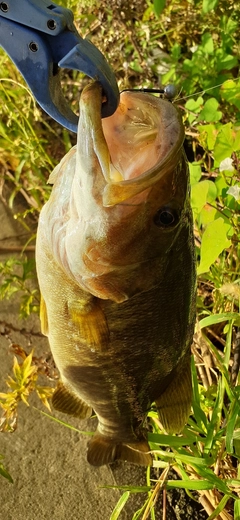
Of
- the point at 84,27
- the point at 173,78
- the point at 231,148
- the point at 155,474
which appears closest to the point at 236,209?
the point at 231,148

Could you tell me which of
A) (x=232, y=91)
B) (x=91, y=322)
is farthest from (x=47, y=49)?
(x=232, y=91)

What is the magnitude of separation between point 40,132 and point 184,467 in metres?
2.04

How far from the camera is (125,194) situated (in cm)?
113

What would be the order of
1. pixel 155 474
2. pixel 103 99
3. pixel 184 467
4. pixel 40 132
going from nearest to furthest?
pixel 103 99 → pixel 184 467 → pixel 155 474 → pixel 40 132

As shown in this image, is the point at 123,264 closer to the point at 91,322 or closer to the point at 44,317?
the point at 91,322

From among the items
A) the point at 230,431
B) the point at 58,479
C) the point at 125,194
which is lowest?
the point at 58,479

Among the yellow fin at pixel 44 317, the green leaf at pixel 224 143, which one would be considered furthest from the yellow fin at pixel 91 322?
the green leaf at pixel 224 143

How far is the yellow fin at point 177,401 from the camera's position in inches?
64.4

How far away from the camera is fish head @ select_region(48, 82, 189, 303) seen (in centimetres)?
110

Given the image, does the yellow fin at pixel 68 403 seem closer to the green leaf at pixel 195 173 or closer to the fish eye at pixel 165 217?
the fish eye at pixel 165 217

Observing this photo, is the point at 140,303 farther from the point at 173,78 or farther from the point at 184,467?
the point at 173,78

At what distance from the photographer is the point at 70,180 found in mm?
1340

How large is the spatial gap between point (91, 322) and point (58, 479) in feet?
4.79

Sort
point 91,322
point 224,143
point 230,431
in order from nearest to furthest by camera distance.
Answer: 1. point 91,322
2. point 230,431
3. point 224,143
